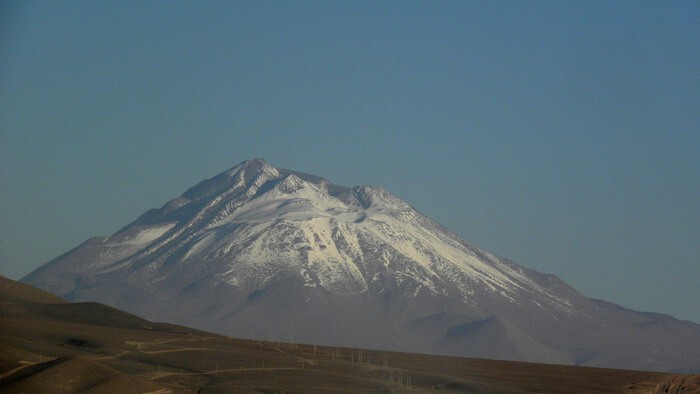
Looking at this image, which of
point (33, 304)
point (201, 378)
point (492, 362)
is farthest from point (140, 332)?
point (492, 362)

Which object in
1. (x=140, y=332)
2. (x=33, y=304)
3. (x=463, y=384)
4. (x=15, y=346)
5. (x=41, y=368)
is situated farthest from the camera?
(x=33, y=304)

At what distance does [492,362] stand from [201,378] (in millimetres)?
56776

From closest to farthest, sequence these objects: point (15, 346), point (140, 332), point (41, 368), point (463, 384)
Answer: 1. point (41, 368)
2. point (15, 346)
3. point (463, 384)
4. point (140, 332)

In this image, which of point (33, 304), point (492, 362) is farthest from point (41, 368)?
point (492, 362)

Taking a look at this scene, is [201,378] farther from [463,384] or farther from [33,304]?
[33,304]

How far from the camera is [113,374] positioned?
99.4 metres

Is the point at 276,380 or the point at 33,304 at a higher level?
the point at 33,304

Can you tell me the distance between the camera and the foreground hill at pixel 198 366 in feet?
327

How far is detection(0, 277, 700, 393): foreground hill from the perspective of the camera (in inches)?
3925

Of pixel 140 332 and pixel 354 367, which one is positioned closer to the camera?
pixel 354 367

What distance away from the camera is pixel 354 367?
136m

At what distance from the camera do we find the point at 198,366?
124062mm

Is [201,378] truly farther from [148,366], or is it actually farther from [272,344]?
[272,344]

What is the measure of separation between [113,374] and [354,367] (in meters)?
41.3
